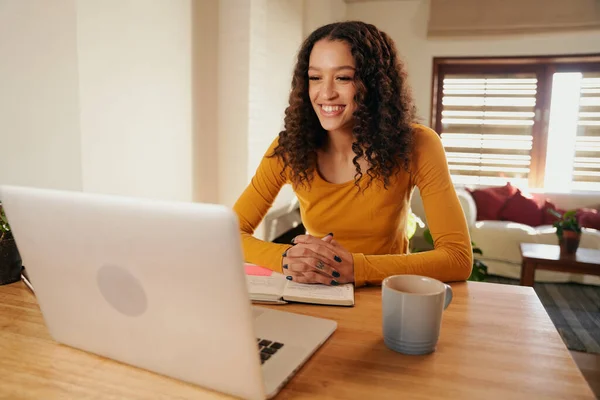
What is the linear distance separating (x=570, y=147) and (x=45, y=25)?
4.51 metres

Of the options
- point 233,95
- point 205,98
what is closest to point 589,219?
point 233,95

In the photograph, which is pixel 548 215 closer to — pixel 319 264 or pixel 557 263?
pixel 557 263

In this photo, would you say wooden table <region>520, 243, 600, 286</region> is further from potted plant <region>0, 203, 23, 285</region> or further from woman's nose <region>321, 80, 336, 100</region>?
potted plant <region>0, 203, 23, 285</region>

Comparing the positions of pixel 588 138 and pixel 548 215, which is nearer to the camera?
pixel 548 215

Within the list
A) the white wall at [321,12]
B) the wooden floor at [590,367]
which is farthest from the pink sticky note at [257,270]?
the white wall at [321,12]

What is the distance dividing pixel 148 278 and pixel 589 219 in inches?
163

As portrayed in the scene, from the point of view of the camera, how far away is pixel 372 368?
0.64 metres

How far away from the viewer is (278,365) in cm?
63

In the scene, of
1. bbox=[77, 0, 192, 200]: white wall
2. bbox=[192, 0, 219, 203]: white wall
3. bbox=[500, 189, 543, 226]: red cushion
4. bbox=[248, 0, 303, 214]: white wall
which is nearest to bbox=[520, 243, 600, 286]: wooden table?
bbox=[500, 189, 543, 226]: red cushion

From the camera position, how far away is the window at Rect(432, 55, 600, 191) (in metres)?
4.42

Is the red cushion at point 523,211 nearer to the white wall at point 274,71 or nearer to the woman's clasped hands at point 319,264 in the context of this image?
the white wall at point 274,71

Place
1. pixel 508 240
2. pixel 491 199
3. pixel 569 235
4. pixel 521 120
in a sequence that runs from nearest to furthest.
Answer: pixel 569 235 < pixel 508 240 < pixel 491 199 < pixel 521 120

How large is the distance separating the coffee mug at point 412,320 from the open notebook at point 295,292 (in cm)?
18

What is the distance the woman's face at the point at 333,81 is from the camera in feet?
4.24
